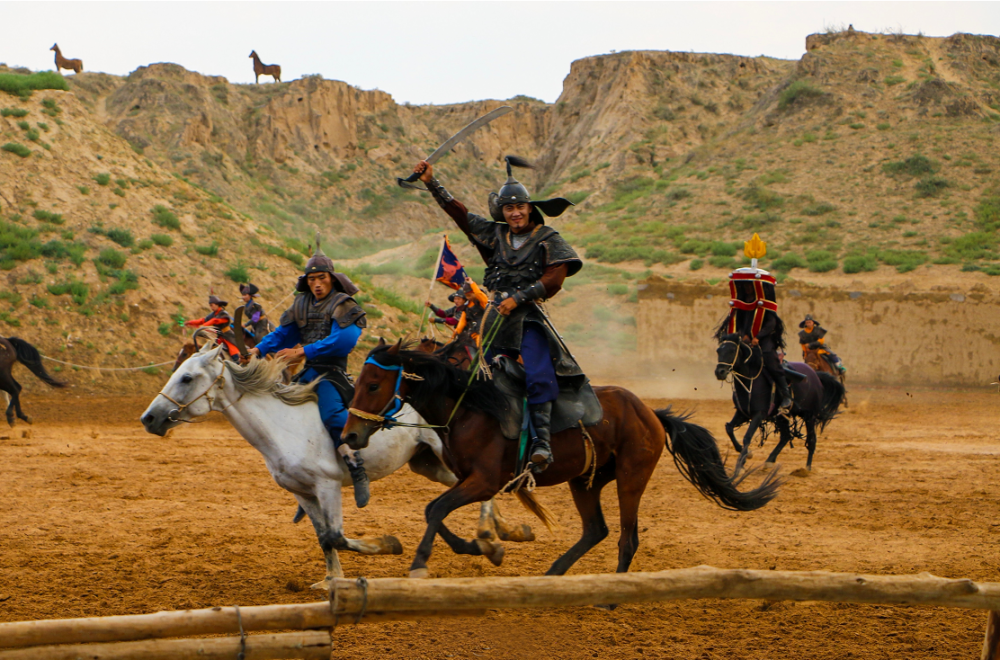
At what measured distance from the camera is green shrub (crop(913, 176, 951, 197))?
3834cm

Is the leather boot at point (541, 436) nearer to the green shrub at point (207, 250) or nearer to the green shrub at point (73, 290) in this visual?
the green shrub at point (73, 290)

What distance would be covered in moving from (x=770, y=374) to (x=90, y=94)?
54.2 meters

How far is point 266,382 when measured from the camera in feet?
20.1

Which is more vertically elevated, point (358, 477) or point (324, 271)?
point (324, 271)

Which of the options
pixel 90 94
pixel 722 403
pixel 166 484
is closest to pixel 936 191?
pixel 722 403

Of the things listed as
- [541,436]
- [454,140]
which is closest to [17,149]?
[454,140]

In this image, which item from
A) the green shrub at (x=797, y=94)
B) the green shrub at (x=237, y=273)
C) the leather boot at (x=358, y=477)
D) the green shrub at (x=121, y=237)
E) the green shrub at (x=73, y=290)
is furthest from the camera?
the green shrub at (x=797, y=94)

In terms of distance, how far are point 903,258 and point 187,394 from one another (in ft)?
103

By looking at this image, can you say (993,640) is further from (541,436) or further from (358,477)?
(358,477)

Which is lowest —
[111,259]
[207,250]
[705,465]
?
[705,465]

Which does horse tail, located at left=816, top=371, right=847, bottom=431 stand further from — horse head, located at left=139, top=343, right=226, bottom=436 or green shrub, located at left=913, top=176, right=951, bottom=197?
green shrub, located at left=913, top=176, right=951, bottom=197

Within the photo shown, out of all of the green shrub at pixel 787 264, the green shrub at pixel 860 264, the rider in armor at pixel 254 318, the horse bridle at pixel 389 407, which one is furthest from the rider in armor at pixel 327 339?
the green shrub at pixel 787 264

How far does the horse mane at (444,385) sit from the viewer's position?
541 cm

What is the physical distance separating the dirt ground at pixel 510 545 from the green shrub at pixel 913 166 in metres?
30.3
